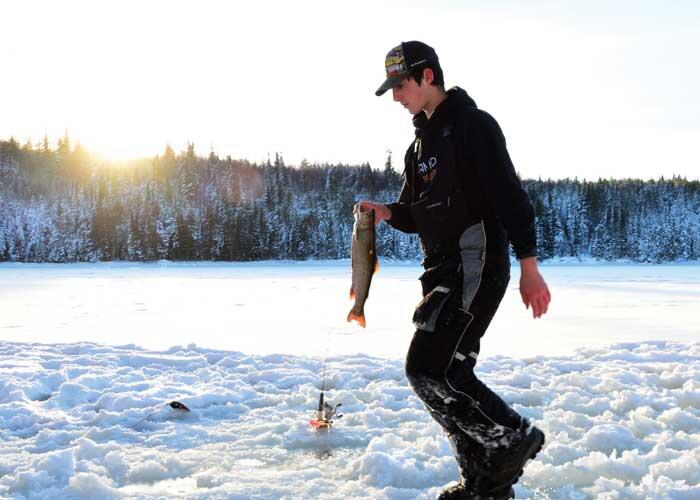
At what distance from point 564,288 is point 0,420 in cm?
2214

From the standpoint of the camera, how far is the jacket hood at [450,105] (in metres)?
3.12

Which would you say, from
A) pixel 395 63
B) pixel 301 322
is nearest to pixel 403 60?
pixel 395 63

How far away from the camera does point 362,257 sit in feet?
11.0

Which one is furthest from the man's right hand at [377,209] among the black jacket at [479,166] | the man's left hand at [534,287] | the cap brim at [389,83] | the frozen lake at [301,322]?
the frozen lake at [301,322]

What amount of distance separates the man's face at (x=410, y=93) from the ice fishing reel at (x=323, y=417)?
260 cm

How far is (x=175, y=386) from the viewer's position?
6.19 m

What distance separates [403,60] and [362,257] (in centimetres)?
105

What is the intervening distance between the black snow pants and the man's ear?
91cm

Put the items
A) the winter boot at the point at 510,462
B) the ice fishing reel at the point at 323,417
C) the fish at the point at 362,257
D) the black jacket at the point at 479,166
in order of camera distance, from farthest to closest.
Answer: the ice fishing reel at the point at 323,417
the fish at the point at 362,257
the winter boot at the point at 510,462
the black jacket at the point at 479,166

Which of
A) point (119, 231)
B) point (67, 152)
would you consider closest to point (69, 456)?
point (119, 231)

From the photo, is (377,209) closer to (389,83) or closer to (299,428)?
(389,83)

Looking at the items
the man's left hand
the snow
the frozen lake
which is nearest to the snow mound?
the snow

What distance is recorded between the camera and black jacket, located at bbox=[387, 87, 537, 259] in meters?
2.90

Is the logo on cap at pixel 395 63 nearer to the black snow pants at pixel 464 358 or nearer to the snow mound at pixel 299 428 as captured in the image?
the black snow pants at pixel 464 358
